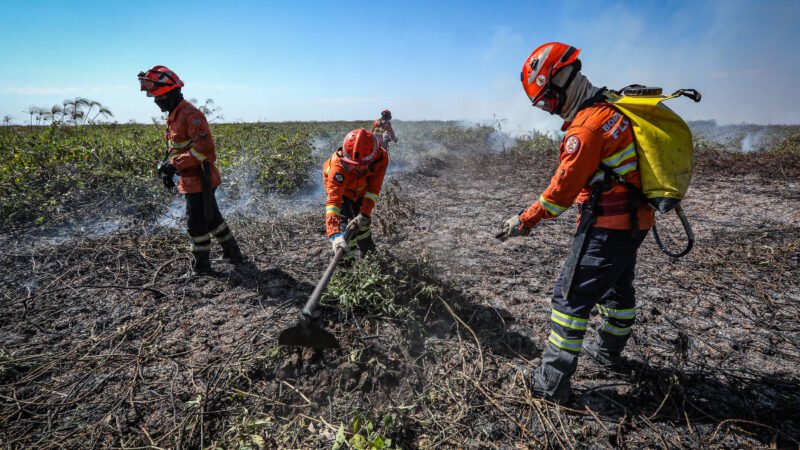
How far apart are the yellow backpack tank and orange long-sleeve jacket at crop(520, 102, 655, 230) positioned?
55 millimetres

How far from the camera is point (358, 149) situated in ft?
10.8

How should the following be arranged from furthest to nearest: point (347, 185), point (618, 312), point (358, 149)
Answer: point (347, 185) → point (358, 149) → point (618, 312)

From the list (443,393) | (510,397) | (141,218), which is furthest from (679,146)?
(141,218)

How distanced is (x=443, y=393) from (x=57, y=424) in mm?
2591

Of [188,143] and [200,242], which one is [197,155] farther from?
[200,242]

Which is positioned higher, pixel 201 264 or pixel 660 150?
pixel 660 150

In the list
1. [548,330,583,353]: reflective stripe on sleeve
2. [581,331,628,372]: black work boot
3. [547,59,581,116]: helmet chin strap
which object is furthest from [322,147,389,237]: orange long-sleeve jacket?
[581,331,628,372]: black work boot

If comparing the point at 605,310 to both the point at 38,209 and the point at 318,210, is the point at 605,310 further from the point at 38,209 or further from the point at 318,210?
the point at 38,209

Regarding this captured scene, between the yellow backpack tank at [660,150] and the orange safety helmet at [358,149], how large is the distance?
206 cm

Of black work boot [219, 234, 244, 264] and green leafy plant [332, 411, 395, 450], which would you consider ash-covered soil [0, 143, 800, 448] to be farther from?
black work boot [219, 234, 244, 264]

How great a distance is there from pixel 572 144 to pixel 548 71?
0.55 meters

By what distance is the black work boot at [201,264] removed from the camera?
161 inches

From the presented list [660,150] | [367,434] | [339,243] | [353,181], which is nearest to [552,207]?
[660,150]

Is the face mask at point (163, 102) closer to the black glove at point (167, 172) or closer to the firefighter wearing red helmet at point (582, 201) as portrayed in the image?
the black glove at point (167, 172)
